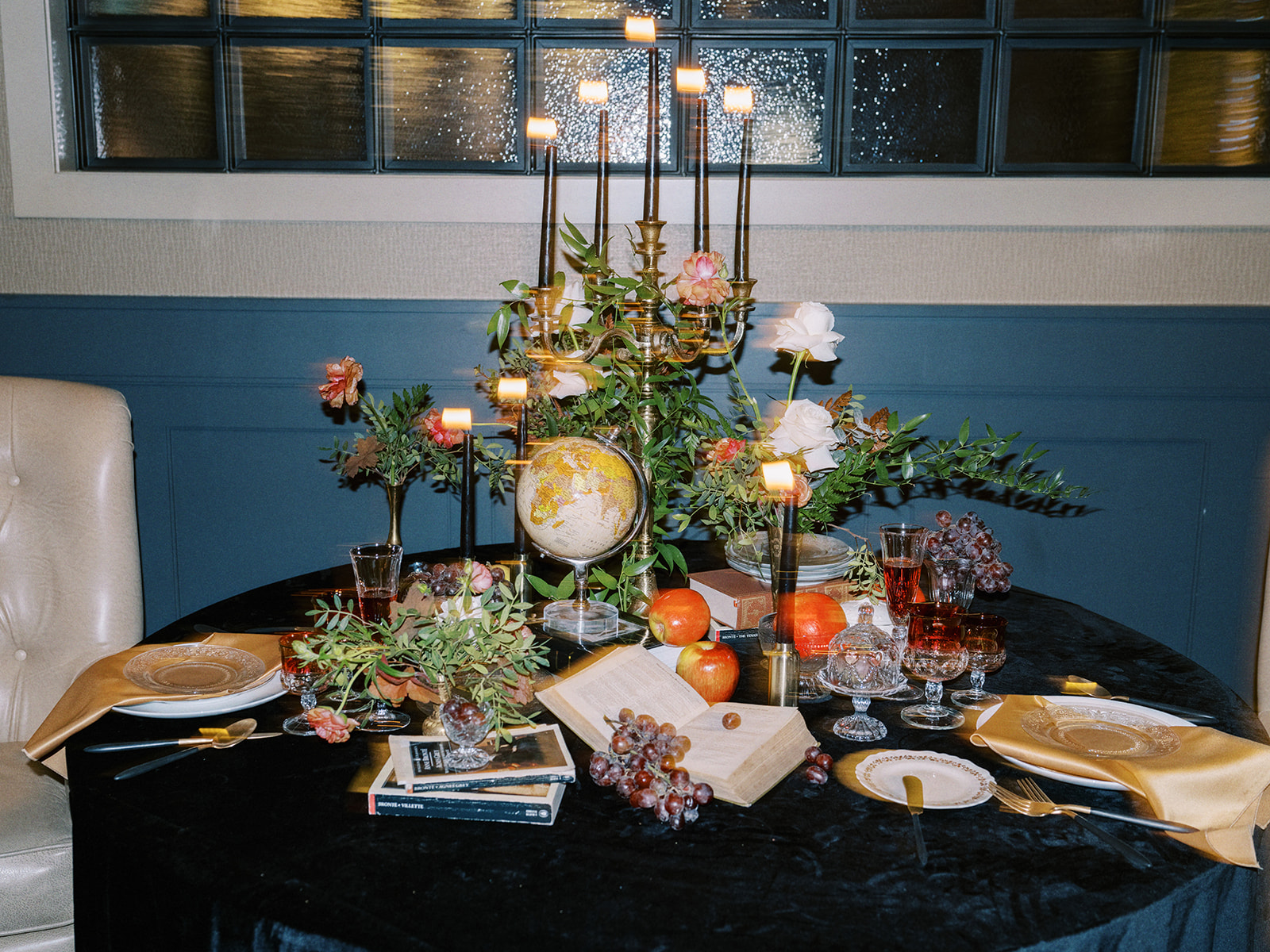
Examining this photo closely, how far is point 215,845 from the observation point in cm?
92

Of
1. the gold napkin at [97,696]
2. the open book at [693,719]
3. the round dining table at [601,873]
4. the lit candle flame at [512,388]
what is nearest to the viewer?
the round dining table at [601,873]

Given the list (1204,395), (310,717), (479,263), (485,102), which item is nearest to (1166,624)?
(1204,395)

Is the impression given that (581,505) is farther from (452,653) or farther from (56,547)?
(56,547)

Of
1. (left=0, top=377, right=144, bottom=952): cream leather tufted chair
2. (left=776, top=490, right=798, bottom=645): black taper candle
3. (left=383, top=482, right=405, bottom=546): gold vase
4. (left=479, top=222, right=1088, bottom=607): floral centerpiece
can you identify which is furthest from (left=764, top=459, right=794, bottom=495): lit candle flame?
(left=0, top=377, right=144, bottom=952): cream leather tufted chair

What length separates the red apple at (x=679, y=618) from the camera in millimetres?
1396

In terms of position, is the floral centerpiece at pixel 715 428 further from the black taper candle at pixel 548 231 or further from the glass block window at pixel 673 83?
the glass block window at pixel 673 83

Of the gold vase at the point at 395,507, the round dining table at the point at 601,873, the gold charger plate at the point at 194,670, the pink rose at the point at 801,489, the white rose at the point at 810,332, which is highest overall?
the white rose at the point at 810,332

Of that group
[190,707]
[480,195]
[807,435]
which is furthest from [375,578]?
[480,195]

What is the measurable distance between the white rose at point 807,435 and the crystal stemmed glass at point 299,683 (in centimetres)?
67

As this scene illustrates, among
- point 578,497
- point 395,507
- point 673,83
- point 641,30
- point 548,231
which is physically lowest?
point 395,507

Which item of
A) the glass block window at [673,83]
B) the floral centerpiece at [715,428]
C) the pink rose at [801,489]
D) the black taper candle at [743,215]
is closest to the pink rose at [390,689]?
the floral centerpiece at [715,428]

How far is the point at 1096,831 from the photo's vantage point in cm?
96

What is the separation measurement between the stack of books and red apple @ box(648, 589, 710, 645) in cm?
40

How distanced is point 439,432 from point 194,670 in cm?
54
